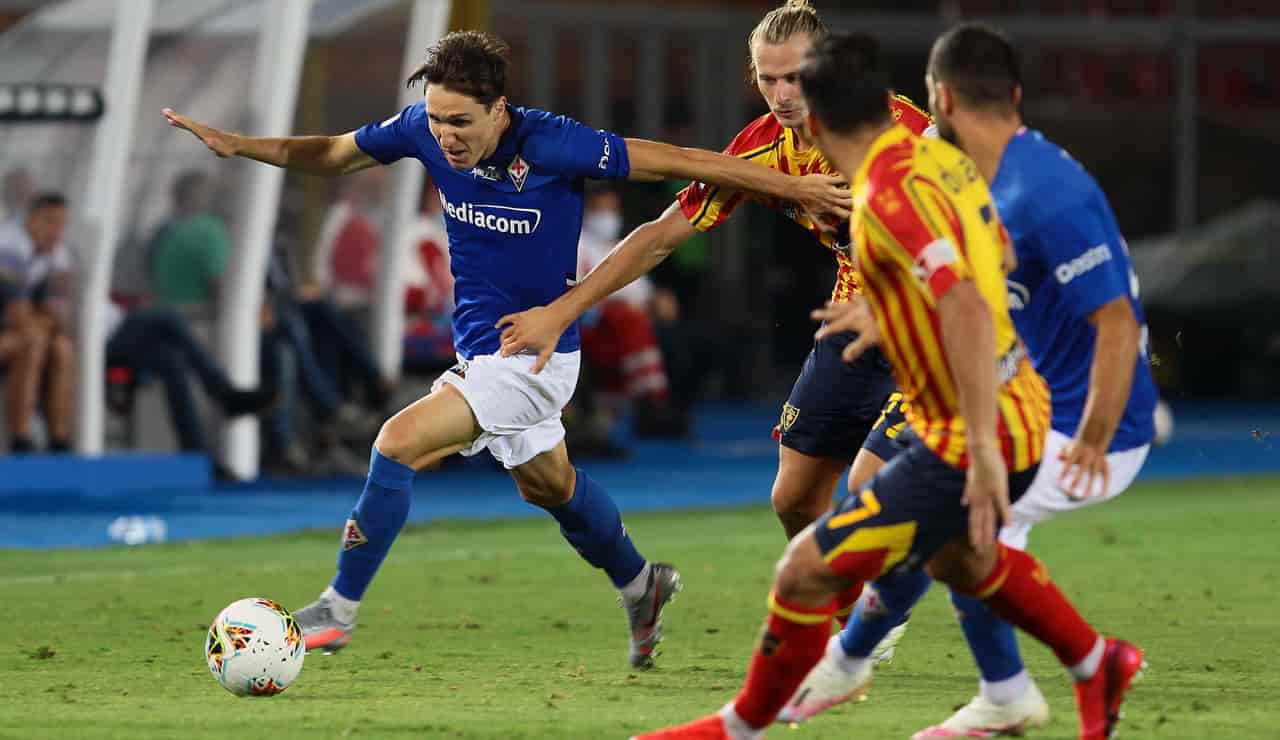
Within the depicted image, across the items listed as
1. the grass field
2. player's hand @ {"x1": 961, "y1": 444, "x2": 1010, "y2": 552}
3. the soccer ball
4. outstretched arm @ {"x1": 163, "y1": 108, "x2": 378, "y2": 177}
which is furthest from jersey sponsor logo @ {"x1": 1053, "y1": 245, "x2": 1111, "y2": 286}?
outstretched arm @ {"x1": 163, "y1": 108, "x2": 378, "y2": 177}

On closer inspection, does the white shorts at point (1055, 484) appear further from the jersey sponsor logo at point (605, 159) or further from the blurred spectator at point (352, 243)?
the blurred spectator at point (352, 243)

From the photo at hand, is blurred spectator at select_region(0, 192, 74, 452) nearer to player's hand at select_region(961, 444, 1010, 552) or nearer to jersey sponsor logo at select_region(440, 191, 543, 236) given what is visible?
jersey sponsor logo at select_region(440, 191, 543, 236)

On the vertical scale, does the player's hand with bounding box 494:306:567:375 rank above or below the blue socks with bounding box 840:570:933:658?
above

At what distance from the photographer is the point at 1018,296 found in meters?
5.61

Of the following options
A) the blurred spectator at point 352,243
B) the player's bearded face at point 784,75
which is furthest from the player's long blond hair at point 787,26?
the blurred spectator at point 352,243

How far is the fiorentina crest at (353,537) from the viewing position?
7.11 meters

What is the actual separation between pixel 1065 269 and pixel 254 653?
2.62 metres

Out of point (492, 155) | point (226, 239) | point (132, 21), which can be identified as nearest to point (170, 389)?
point (226, 239)

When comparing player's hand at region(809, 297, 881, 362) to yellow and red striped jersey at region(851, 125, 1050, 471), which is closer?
yellow and red striped jersey at region(851, 125, 1050, 471)

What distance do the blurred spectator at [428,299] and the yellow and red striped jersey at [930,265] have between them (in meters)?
12.2

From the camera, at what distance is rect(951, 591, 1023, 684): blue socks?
5738mm

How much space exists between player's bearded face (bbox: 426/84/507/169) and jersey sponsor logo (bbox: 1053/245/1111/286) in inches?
89.2

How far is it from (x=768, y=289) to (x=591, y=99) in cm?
310

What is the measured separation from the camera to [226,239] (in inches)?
626
